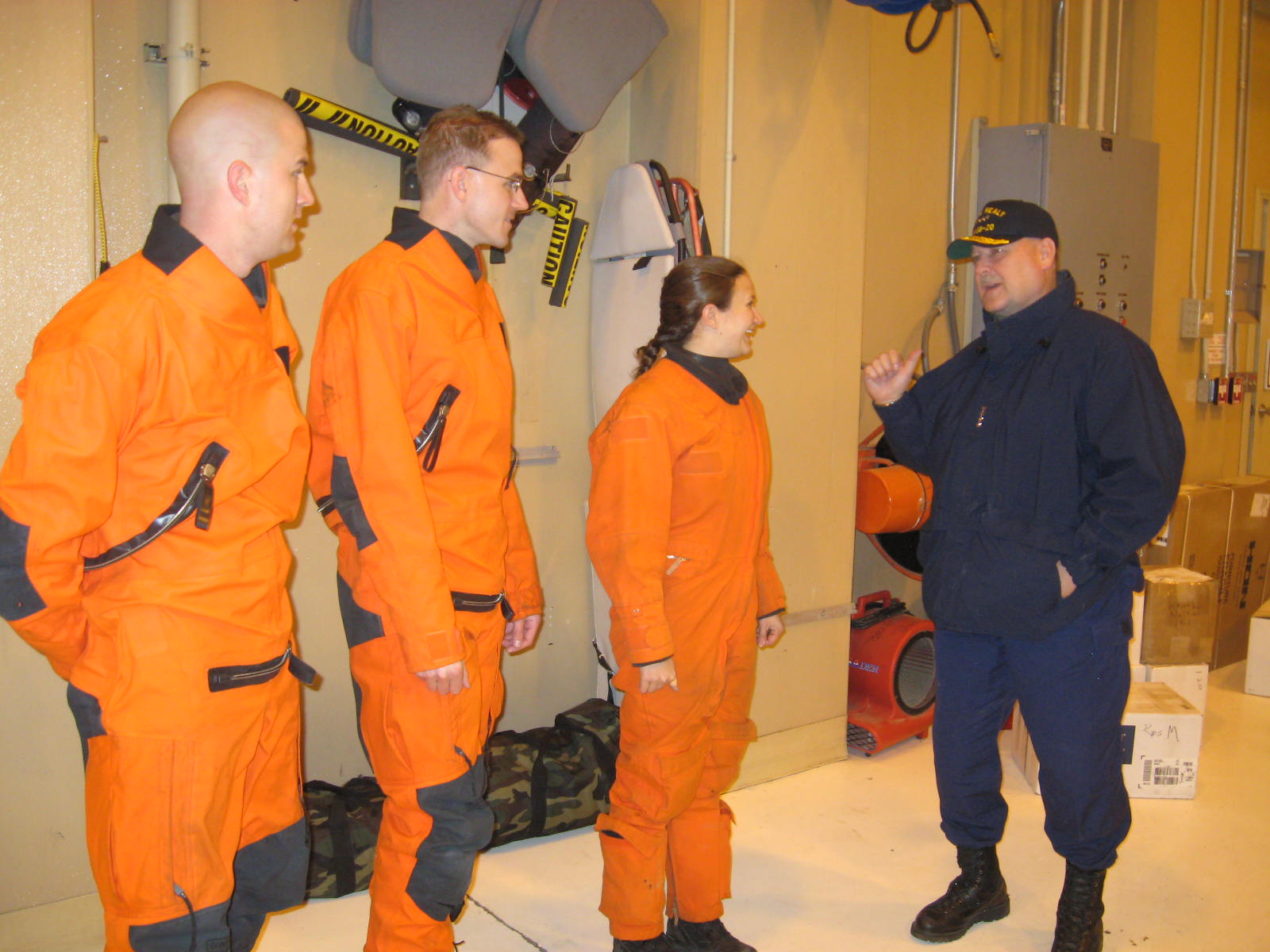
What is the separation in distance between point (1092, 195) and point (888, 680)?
239cm

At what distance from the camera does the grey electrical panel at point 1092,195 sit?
13.4 feet

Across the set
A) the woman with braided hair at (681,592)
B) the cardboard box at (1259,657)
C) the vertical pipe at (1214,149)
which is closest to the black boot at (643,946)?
the woman with braided hair at (681,592)

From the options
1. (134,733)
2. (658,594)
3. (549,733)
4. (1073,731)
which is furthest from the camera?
(549,733)

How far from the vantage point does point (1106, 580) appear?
2.10 meters

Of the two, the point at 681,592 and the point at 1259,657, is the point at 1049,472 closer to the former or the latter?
the point at 681,592

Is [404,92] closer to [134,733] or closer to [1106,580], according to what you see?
[134,733]

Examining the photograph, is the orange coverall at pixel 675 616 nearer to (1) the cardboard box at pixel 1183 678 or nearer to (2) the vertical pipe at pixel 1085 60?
(1) the cardboard box at pixel 1183 678

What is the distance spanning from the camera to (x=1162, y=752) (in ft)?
10.2

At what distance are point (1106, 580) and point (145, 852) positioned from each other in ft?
Result: 6.26

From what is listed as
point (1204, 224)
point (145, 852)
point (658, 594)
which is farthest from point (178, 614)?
point (1204, 224)

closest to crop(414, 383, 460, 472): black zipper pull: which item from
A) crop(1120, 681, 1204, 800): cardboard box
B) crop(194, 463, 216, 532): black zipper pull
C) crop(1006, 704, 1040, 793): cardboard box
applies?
crop(194, 463, 216, 532): black zipper pull

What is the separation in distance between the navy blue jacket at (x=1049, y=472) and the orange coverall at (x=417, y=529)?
3.57ft

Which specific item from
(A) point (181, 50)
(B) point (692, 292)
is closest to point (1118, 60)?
(B) point (692, 292)

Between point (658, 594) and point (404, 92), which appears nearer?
point (658, 594)
